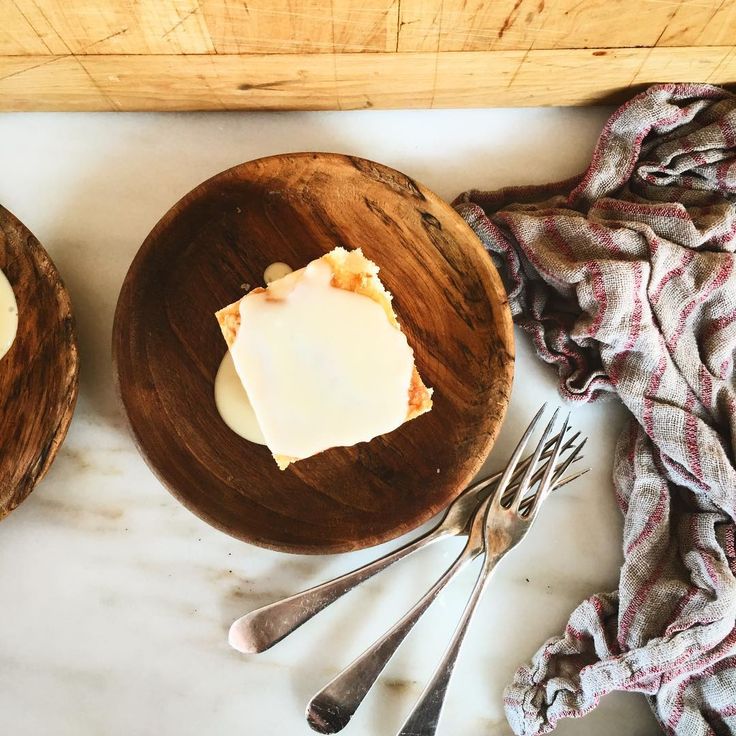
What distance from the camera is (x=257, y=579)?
689 mm

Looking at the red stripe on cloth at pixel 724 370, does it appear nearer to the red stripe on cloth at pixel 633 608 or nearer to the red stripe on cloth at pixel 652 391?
the red stripe on cloth at pixel 652 391

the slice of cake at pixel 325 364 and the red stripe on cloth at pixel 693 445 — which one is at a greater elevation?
the slice of cake at pixel 325 364

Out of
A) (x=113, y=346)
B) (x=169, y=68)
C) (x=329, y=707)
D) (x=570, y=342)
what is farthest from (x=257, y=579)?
(x=169, y=68)

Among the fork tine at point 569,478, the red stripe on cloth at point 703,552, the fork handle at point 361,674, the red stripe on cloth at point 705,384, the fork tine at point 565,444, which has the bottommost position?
the fork handle at point 361,674

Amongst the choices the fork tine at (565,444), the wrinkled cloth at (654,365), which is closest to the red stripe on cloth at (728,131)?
the wrinkled cloth at (654,365)

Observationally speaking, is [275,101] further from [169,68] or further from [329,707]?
[329,707]

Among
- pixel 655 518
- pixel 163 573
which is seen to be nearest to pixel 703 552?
pixel 655 518

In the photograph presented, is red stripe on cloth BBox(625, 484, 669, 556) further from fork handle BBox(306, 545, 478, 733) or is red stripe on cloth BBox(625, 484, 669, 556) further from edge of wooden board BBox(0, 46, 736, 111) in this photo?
edge of wooden board BBox(0, 46, 736, 111)

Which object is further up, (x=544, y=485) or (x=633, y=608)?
(x=544, y=485)

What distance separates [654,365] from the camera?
0.63m

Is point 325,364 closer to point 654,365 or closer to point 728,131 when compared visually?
point 654,365

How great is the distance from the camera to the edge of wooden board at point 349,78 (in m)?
0.62

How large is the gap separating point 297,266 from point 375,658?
393 millimetres

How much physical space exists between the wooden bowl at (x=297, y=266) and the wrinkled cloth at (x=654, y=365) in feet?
0.20
